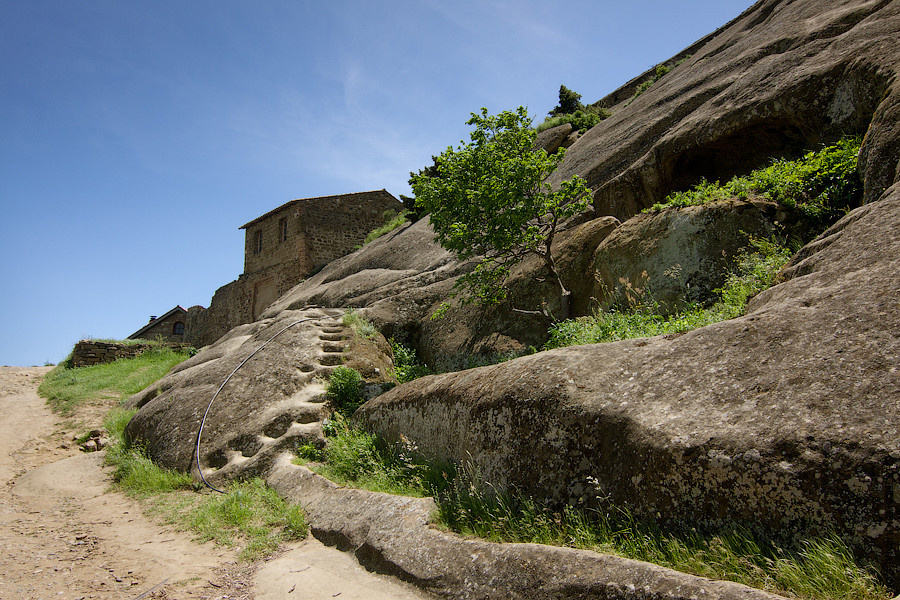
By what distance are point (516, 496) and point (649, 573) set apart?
1600 mm

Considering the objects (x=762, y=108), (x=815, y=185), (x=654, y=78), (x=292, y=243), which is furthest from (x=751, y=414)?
(x=292, y=243)

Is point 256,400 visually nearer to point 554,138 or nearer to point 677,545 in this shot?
point 677,545

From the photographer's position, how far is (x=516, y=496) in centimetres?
452

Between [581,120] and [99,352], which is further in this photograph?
[99,352]

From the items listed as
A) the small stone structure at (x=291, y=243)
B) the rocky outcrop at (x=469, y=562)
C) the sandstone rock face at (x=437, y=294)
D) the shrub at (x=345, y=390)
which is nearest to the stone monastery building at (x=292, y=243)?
the small stone structure at (x=291, y=243)

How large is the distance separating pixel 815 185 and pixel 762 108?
2.02 m

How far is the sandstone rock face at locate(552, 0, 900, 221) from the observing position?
22.2 feet

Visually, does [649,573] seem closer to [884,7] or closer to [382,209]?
[884,7]

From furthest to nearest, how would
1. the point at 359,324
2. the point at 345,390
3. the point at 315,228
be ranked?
the point at 315,228
the point at 359,324
the point at 345,390

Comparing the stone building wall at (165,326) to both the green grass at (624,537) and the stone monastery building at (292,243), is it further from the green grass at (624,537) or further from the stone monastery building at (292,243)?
the green grass at (624,537)

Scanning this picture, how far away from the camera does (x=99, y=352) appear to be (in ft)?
74.6

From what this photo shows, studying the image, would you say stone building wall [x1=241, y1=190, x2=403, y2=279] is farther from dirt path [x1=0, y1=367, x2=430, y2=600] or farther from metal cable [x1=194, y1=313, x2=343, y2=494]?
dirt path [x1=0, y1=367, x2=430, y2=600]

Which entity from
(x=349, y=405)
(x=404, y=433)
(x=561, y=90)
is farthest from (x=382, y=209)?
(x=404, y=433)

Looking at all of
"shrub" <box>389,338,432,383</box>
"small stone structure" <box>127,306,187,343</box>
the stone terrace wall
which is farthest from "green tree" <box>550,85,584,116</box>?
"small stone structure" <box>127,306,187,343</box>
